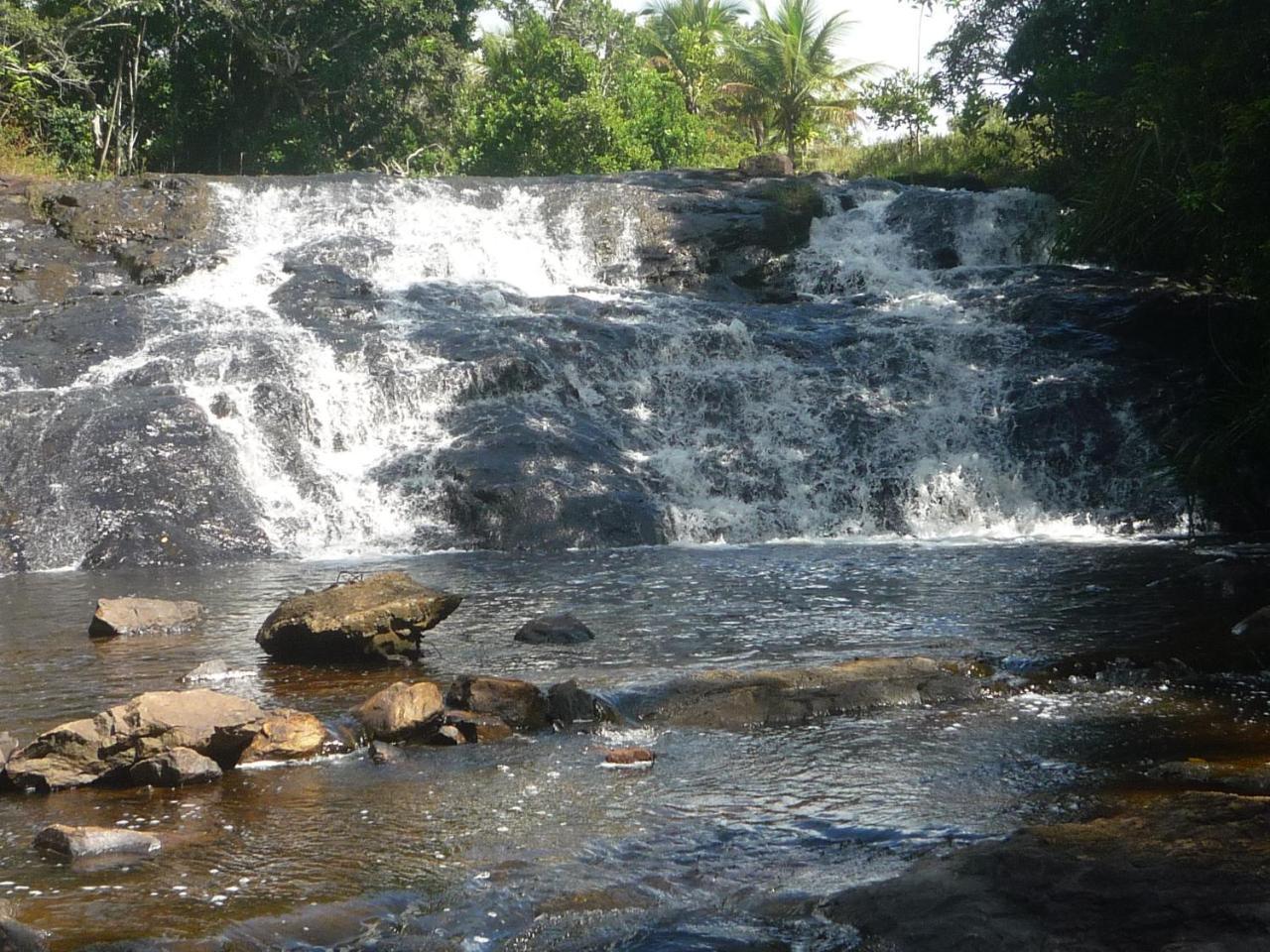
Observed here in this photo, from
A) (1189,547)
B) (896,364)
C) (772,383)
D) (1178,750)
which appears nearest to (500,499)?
(772,383)

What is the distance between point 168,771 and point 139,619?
4432 mm

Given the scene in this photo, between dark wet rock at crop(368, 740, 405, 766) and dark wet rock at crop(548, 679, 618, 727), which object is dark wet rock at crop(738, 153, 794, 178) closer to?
dark wet rock at crop(548, 679, 618, 727)

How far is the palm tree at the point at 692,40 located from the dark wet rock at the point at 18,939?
39089 millimetres

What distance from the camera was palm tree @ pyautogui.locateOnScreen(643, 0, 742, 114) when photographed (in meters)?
40.7

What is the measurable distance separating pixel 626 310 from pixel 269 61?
1450cm

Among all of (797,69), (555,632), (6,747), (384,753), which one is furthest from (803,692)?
(797,69)

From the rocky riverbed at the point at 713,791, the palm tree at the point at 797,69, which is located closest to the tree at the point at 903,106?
the palm tree at the point at 797,69

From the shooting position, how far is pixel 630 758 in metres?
6.29

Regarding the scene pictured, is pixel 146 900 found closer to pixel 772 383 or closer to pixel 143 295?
pixel 772 383

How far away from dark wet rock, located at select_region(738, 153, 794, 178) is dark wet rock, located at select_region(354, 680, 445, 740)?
22.8m

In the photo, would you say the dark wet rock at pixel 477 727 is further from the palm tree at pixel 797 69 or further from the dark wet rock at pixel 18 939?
the palm tree at pixel 797 69

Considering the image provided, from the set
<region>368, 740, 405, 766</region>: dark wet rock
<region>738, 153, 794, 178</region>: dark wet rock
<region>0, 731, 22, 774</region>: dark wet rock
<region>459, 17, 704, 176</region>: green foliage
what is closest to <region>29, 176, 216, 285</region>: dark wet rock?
<region>459, 17, 704, 176</region>: green foliage

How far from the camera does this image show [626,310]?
20.0 meters

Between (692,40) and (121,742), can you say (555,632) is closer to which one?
(121,742)
